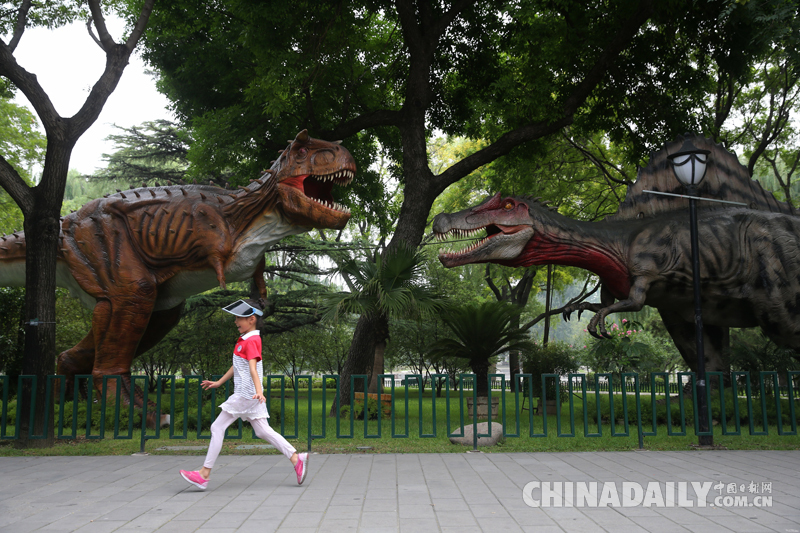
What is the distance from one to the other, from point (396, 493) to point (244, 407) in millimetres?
1612

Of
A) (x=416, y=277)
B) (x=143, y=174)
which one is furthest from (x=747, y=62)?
(x=143, y=174)

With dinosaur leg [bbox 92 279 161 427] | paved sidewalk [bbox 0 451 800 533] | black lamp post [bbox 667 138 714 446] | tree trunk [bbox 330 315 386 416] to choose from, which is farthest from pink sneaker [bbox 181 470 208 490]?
tree trunk [bbox 330 315 386 416]

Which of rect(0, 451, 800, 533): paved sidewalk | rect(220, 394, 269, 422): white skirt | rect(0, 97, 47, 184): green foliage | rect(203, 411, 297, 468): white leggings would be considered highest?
rect(0, 97, 47, 184): green foliage

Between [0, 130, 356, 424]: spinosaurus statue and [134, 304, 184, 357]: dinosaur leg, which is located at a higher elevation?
[0, 130, 356, 424]: spinosaurus statue

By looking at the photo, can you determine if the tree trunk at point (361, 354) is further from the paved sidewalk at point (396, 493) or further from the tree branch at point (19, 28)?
the tree branch at point (19, 28)

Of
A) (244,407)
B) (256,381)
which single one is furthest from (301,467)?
(256,381)

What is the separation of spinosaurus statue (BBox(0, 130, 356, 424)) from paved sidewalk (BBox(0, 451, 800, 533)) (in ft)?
8.70

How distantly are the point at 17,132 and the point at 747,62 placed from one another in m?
22.7

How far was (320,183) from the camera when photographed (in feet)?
31.1

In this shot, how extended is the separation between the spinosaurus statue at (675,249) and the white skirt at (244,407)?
399 cm

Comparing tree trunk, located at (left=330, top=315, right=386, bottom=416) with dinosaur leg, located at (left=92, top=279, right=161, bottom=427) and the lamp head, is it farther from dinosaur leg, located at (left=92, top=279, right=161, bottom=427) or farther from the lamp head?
the lamp head

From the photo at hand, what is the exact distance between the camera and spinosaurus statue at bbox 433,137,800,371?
8.38 metres

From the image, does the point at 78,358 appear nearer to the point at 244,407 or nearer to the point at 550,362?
the point at 244,407

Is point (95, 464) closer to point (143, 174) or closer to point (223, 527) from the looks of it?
point (223, 527)
